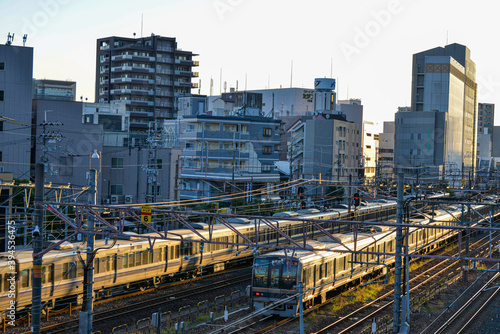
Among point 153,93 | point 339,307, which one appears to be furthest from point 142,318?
point 153,93

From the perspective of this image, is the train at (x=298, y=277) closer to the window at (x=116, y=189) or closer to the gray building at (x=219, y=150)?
the window at (x=116, y=189)

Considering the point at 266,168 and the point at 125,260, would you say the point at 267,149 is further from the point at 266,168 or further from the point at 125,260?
the point at 125,260

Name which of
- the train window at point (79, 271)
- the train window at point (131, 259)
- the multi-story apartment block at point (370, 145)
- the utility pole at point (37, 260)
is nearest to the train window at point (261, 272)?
the train window at point (131, 259)

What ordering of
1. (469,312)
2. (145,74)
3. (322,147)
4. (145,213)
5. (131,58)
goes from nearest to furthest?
(145,213), (469,312), (322,147), (131,58), (145,74)

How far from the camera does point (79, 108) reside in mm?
37312

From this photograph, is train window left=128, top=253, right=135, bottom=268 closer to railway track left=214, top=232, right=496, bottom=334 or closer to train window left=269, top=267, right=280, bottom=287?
railway track left=214, top=232, right=496, bottom=334

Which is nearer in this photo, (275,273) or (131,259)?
(275,273)

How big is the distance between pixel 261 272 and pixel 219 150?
85.1ft

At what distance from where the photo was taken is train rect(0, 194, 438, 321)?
48.1ft

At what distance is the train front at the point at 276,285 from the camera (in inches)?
631

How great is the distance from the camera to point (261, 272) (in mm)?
16516

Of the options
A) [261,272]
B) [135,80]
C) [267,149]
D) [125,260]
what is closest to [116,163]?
[267,149]

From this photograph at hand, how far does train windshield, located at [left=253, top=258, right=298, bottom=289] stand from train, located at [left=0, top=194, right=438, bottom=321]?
128cm

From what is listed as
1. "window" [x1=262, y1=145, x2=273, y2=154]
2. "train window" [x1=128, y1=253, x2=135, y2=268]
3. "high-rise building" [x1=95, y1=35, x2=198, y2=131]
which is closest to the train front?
"train window" [x1=128, y1=253, x2=135, y2=268]
